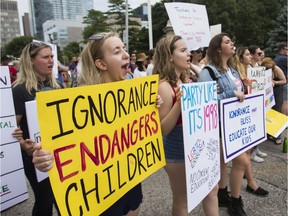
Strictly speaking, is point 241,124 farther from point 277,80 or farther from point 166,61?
point 277,80

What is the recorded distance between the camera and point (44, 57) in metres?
2.46

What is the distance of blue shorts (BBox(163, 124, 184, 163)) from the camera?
6.90ft

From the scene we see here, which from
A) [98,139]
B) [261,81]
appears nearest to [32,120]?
[98,139]

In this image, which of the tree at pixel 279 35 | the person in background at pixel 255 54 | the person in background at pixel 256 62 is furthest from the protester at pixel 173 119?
the tree at pixel 279 35

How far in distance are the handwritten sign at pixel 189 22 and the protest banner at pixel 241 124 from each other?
1901 mm

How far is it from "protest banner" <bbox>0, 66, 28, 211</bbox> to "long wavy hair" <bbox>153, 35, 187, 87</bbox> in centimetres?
165

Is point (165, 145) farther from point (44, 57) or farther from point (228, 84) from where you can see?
point (44, 57)

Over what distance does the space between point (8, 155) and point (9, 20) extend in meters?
156

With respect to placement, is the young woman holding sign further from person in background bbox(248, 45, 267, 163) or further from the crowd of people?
person in background bbox(248, 45, 267, 163)

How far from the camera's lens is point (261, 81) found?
3.70m

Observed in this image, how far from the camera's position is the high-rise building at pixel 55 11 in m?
68.9

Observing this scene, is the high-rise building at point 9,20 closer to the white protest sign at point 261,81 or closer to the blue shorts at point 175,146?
the white protest sign at point 261,81

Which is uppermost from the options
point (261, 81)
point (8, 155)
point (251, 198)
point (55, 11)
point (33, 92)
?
point (55, 11)

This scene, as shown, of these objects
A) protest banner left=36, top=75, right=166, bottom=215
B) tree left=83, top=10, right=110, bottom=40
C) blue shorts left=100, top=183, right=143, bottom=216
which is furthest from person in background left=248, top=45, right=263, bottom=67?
tree left=83, top=10, right=110, bottom=40
